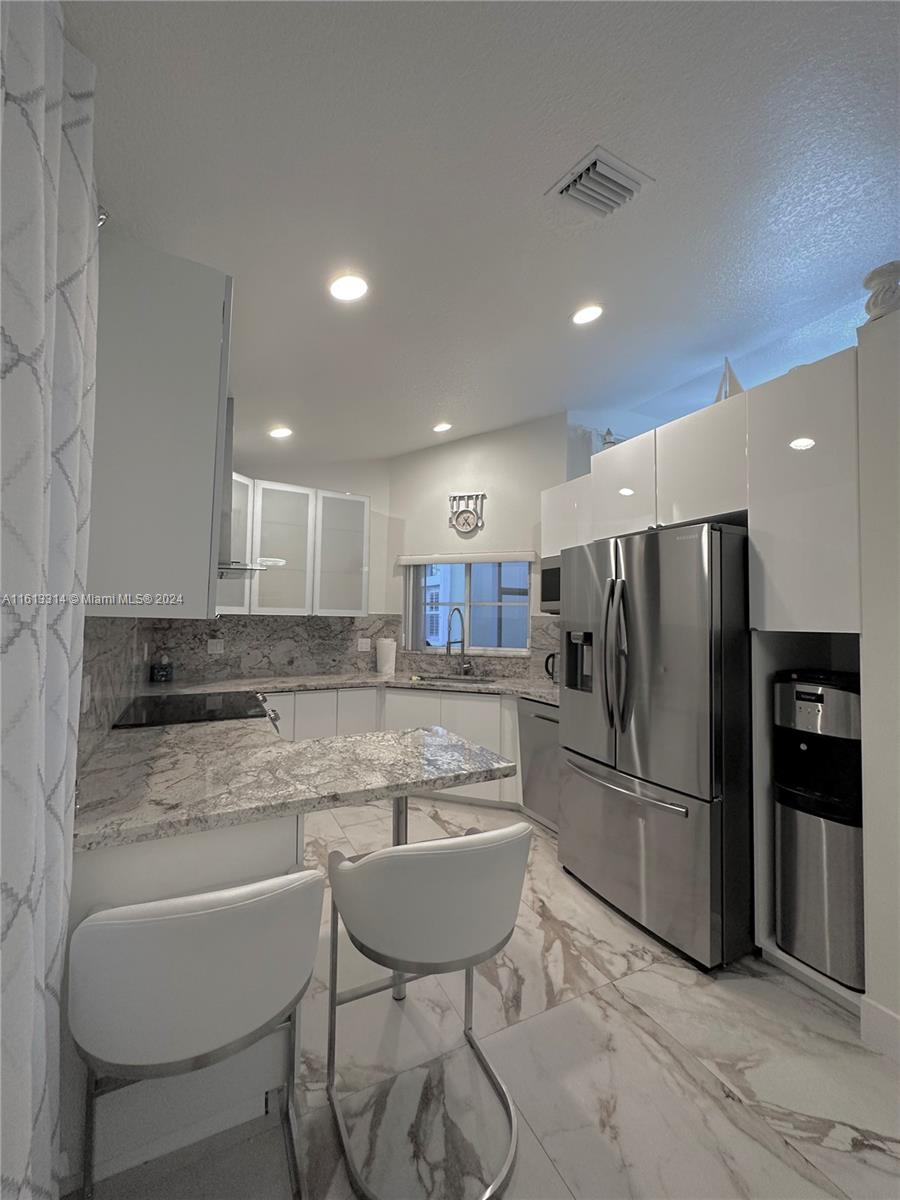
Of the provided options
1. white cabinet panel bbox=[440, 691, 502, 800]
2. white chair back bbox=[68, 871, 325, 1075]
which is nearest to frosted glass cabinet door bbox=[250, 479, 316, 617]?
white cabinet panel bbox=[440, 691, 502, 800]

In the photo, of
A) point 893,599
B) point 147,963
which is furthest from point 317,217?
point 893,599

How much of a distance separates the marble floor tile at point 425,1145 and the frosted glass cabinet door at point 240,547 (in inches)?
116

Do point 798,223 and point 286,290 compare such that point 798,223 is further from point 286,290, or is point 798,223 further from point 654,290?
point 286,290

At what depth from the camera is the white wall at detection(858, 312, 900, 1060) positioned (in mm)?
1532

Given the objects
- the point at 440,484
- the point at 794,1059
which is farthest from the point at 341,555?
the point at 794,1059

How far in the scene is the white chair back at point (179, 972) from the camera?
84cm

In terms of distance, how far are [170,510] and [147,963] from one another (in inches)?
38.8

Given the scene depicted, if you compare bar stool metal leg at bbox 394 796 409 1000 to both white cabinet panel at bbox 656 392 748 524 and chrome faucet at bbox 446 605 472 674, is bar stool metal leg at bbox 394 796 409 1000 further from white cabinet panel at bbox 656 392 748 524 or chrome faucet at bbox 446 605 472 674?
chrome faucet at bbox 446 605 472 674

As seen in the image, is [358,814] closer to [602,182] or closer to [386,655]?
[386,655]

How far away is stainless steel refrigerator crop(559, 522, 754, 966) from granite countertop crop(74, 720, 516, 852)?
915 mm

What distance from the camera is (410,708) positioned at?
12.2ft

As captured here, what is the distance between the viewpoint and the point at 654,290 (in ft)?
6.93

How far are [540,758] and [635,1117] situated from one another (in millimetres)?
1798

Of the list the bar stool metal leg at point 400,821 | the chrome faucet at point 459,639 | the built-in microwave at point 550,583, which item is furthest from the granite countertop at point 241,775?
the chrome faucet at point 459,639
